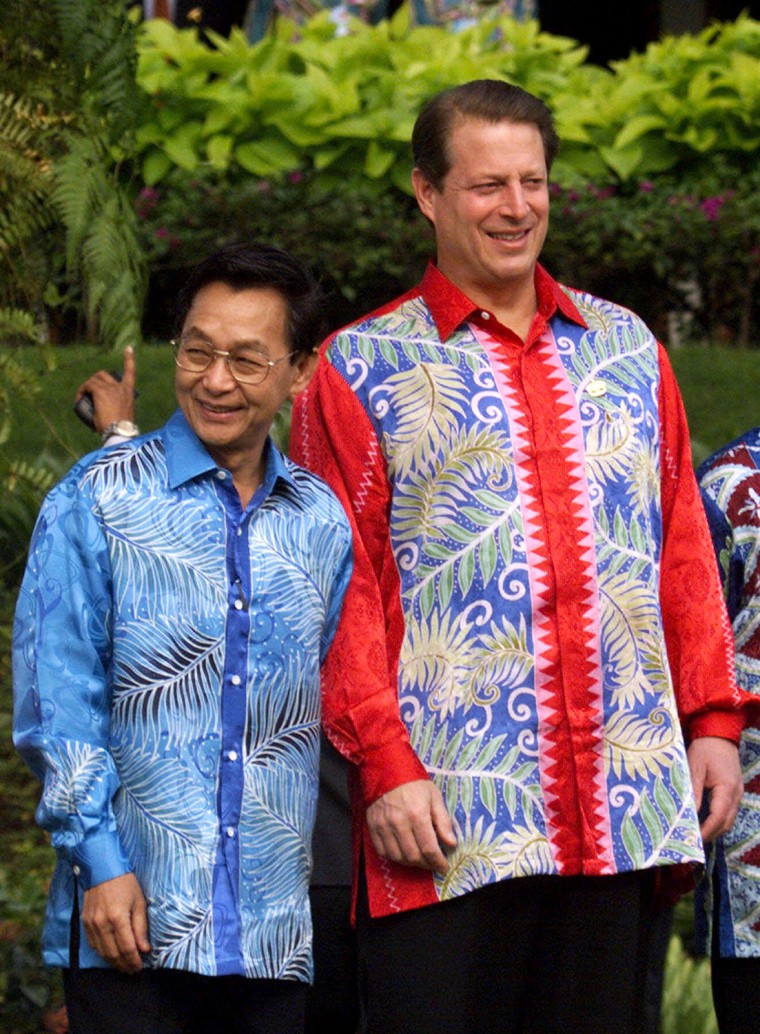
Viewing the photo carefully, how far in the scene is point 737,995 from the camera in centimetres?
358

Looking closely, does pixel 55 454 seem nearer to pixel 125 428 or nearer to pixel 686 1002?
pixel 125 428

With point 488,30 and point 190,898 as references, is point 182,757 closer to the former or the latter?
point 190,898

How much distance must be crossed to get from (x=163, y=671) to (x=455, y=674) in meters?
0.59

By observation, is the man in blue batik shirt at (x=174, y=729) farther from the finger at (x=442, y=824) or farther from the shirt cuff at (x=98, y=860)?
the finger at (x=442, y=824)

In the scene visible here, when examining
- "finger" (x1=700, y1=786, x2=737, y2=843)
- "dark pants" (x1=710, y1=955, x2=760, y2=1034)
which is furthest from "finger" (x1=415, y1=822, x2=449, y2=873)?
"dark pants" (x1=710, y1=955, x2=760, y2=1034)

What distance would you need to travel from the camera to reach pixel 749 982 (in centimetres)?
357

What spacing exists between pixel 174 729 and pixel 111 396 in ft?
3.28

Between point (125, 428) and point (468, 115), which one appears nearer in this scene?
point (468, 115)

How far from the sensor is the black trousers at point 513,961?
323 centimetres

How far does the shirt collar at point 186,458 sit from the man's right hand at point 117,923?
0.65m

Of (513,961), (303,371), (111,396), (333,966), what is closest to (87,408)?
(111,396)

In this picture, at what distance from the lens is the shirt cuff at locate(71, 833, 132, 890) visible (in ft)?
9.32

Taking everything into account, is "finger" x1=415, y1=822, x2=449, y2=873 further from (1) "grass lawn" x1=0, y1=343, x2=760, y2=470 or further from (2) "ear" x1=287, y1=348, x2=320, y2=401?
(1) "grass lawn" x1=0, y1=343, x2=760, y2=470

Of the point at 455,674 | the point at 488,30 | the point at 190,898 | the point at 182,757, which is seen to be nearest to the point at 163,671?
the point at 182,757
